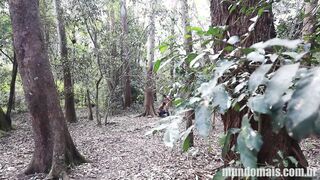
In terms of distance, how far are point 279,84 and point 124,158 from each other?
444cm

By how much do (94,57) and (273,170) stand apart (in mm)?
8341

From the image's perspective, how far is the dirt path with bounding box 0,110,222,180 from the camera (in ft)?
12.7

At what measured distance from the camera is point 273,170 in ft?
3.39

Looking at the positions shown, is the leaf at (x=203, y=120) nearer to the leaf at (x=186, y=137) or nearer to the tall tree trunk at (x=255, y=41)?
the leaf at (x=186, y=137)

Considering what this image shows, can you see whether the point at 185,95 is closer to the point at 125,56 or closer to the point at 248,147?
the point at 248,147

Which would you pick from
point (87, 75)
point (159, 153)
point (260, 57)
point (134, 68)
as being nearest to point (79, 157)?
point (159, 153)

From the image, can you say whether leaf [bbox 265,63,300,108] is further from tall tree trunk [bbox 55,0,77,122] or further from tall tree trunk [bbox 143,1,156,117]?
tall tree trunk [bbox 143,1,156,117]

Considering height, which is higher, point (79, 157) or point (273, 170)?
point (273, 170)

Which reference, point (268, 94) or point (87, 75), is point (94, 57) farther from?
point (268, 94)

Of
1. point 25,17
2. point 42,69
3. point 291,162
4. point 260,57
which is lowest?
point 291,162

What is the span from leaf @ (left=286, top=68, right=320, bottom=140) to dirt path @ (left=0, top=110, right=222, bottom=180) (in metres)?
2.06

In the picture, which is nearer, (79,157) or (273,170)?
(273,170)

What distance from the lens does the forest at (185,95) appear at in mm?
779

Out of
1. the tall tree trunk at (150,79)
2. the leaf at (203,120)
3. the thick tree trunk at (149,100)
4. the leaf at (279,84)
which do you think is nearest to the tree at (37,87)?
the leaf at (203,120)
